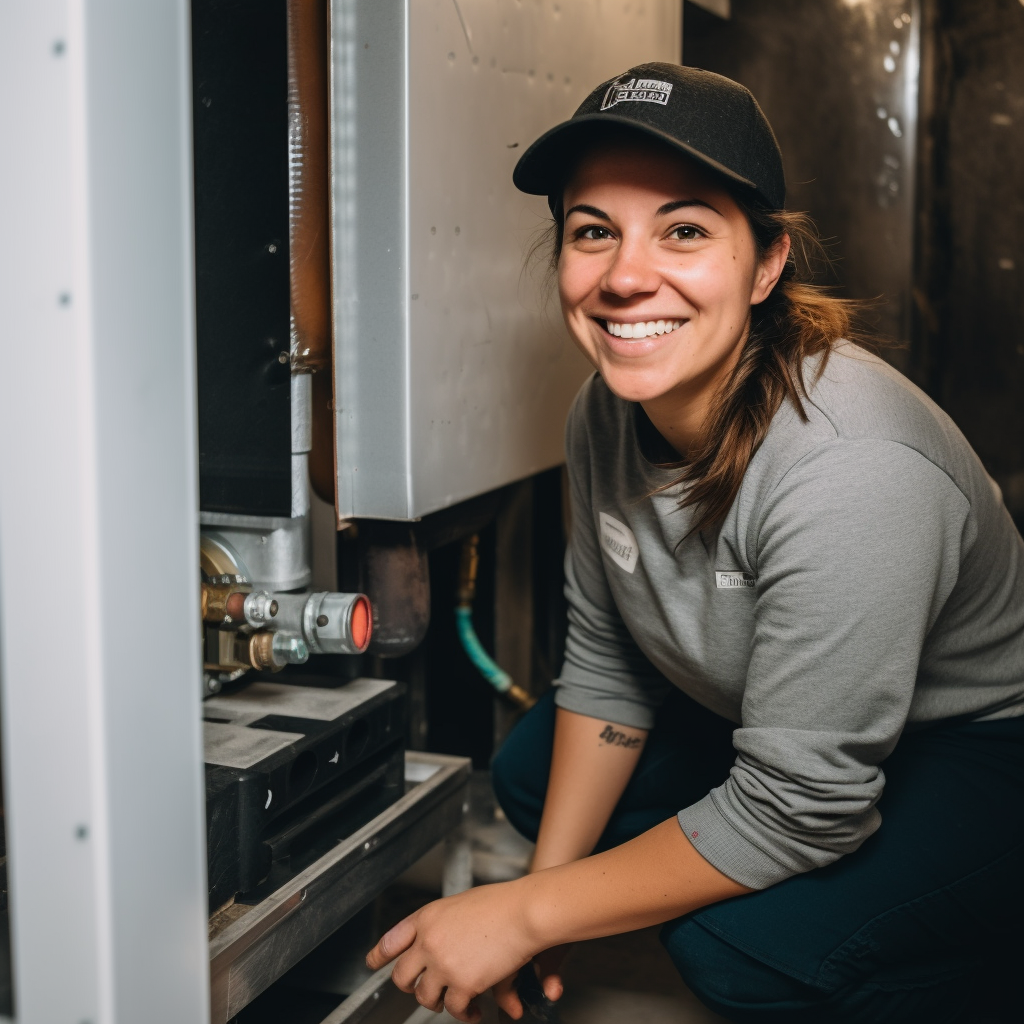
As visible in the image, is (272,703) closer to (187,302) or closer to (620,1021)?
(620,1021)

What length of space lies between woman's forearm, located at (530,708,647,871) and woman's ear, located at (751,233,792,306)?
1.68ft

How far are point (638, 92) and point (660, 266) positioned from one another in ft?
0.45

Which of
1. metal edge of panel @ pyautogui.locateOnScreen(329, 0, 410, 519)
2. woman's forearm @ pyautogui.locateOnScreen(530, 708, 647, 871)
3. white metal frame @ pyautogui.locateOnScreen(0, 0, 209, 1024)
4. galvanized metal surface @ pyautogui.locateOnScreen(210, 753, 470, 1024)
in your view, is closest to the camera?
white metal frame @ pyautogui.locateOnScreen(0, 0, 209, 1024)

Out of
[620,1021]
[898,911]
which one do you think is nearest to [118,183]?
[898,911]

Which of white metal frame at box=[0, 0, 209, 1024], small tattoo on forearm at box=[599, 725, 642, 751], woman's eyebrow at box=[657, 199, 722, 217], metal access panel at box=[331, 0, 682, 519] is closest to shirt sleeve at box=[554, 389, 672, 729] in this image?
small tattoo on forearm at box=[599, 725, 642, 751]

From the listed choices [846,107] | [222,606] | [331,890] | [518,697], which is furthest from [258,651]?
[846,107]

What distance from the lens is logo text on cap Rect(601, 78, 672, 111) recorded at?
0.89 meters

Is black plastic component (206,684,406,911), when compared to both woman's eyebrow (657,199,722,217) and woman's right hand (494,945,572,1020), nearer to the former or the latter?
woman's right hand (494,945,572,1020)

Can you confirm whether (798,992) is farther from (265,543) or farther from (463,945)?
(265,543)

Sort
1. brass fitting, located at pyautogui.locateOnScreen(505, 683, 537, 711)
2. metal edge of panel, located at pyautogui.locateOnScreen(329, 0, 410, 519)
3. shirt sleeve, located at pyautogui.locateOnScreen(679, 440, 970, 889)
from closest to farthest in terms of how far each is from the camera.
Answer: shirt sleeve, located at pyautogui.locateOnScreen(679, 440, 970, 889)
metal edge of panel, located at pyautogui.locateOnScreen(329, 0, 410, 519)
brass fitting, located at pyautogui.locateOnScreen(505, 683, 537, 711)

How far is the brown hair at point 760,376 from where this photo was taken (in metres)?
0.93

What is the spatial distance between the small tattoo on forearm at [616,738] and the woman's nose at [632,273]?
52cm

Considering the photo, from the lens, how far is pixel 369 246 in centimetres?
111

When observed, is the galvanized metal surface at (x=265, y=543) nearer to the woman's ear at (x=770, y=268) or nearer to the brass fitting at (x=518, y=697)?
the woman's ear at (x=770, y=268)
